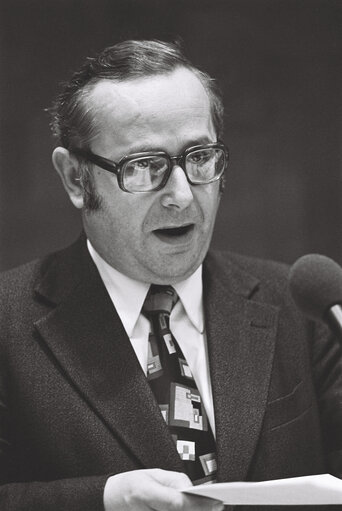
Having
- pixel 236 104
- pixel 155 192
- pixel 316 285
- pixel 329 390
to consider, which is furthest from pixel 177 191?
pixel 236 104

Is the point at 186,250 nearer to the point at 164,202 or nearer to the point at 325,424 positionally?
the point at 164,202

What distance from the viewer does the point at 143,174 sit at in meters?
1.50

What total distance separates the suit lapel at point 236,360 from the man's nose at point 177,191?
0.27m

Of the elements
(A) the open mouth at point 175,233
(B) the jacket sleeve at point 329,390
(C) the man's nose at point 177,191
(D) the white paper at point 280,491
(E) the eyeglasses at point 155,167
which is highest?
(E) the eyeglasses at point 155,167

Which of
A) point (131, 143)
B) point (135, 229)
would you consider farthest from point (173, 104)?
point (135, 229)

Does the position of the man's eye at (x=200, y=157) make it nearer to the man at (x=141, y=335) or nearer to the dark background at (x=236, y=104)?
the man at (x=141, y=335)

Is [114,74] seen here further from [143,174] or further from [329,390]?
[329,390]

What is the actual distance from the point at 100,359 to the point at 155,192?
338mm

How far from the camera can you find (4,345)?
1.56 meters

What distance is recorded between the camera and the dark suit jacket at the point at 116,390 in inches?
57.2

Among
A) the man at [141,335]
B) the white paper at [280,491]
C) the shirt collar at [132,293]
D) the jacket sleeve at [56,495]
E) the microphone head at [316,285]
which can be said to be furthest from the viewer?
the shirt collar at [132,293]

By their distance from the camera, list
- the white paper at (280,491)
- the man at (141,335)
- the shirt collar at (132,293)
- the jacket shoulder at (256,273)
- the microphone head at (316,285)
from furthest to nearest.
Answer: the jacket shoulder at (256,273)
the shirt collar at (132,293)
the man at (141,335)
the microphone head at (316,285)
the white paper at (280,491)

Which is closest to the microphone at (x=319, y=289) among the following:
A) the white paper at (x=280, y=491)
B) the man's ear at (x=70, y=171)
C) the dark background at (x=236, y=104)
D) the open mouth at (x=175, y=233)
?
the white paper at (x=280, y=491)

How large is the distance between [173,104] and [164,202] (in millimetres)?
187
